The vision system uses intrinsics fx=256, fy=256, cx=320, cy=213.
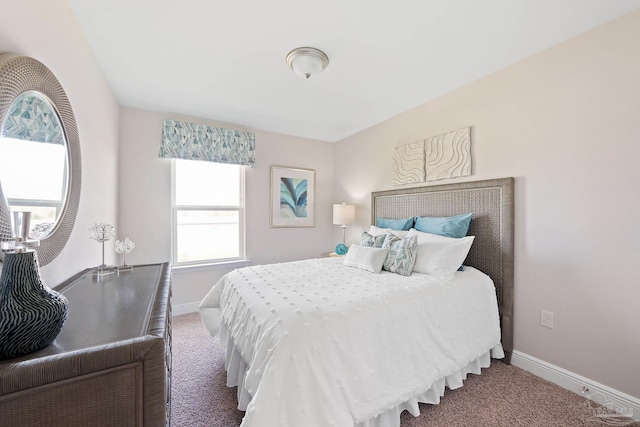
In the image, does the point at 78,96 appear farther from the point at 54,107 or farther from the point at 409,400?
the point at 409,400

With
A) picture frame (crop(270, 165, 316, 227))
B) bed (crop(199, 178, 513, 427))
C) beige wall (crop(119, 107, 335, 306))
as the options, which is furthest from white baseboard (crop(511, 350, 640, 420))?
picture frame (crop(270, 165, 316, 227))

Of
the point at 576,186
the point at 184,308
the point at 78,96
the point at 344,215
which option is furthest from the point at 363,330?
the point at 184,308

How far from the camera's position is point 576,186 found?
1889 mm

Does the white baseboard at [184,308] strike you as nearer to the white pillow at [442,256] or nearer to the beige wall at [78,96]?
the beige wall at [78,96]

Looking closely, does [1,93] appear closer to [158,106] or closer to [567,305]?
[158,106]

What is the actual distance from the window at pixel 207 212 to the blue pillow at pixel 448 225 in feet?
8.21

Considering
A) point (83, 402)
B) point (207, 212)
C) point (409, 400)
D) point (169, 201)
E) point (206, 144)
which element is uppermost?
point (206, 144)

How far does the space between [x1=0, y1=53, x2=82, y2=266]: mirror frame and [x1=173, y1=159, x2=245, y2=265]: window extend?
182cm

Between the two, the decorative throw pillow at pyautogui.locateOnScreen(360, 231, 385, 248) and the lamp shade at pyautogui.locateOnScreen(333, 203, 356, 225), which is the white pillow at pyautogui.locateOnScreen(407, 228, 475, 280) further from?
the lamp shade at pyautogui.locateOnScreen(333, 203, 356, 225)

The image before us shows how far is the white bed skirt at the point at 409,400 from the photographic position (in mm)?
1462

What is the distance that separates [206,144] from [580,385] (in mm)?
4256

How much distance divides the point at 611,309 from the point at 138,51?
12.9 ft

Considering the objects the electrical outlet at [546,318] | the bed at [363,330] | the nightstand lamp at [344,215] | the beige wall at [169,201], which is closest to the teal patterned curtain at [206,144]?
the beige wall at [169,201]

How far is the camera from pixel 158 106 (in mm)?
3037
